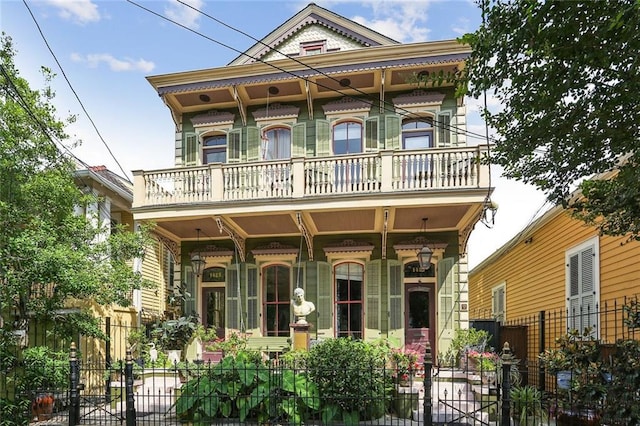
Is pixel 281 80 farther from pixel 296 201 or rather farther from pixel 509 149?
pixel 509 149

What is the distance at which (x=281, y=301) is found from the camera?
11711mm

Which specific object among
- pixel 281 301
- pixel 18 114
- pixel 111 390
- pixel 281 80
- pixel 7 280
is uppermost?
pixel 281 80

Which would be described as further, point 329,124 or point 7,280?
point 329,124

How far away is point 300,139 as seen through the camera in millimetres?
11750

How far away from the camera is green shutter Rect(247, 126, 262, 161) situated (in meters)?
12.0

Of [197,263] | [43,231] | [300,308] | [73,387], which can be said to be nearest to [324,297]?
[300,308]

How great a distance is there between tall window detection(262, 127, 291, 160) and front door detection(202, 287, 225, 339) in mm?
3957

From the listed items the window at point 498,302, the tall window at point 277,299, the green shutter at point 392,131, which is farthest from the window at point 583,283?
the window at point 498,302

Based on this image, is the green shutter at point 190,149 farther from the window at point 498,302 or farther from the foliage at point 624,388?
the window at point 498,302

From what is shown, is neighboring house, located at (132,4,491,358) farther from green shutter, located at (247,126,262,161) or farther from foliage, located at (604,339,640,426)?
foliage, located at (604,339,640,426)

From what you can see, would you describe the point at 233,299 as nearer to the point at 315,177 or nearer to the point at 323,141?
the point at 315,177

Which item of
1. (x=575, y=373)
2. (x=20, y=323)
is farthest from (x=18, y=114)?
(x=575, y=373)

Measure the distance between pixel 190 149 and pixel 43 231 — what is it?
5.37 metres

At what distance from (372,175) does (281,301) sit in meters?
4.31
